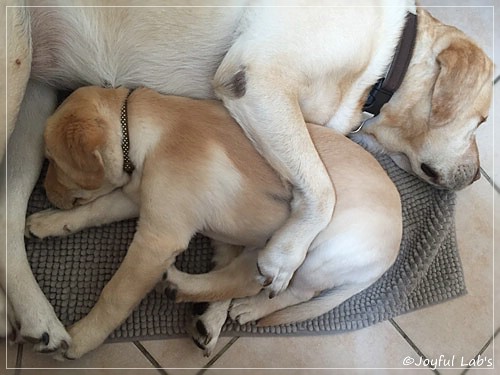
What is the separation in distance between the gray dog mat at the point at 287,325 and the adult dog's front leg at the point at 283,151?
12.4 inches

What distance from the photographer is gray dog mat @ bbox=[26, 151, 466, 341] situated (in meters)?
1.81

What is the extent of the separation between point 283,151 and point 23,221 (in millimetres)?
741

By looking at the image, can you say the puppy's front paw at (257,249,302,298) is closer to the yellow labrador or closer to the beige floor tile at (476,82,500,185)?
the yellow labrador

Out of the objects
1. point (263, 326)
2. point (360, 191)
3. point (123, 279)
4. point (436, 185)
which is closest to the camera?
point (123, 279)

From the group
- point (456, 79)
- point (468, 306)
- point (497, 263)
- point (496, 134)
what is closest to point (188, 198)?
point (456, 79)

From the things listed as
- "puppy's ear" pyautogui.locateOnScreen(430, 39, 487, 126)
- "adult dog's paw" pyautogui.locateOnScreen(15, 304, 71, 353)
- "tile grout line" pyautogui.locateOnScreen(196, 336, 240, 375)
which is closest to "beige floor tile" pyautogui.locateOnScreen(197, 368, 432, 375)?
"tile grout line" pyautogui.locateOnScreen(196, 336, 240, 375)

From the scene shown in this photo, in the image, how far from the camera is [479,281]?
7.23ft

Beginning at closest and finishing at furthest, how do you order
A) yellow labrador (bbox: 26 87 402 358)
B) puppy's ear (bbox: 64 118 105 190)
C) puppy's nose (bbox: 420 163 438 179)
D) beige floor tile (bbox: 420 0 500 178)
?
puppy's ear (bbox: 64 118 105 190), yellow labrador (bbox: 26 87 402 358), puppy's nose (bbox: 420 163 438 179), beige floor tile (bbox: 420 0 500 178)

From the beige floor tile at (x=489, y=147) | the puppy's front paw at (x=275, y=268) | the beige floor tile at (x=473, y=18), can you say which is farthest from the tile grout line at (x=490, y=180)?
the puppy's front paw at (x=275, y=268)

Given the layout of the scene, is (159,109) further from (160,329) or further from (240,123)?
(160,329)

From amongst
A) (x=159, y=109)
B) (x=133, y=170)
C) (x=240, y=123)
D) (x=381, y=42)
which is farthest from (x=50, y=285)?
(x=381, y=42)

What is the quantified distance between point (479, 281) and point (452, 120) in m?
0.67

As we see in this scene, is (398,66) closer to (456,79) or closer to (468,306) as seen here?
(456,79)

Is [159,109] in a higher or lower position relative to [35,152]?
higher
